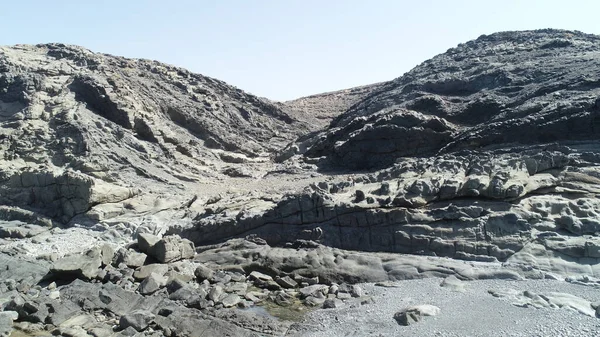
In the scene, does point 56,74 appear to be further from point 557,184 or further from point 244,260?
point 557,184

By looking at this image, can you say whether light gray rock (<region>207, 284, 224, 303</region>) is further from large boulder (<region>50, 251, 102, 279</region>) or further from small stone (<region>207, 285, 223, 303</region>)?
large boulder (<region>50, 251, 102, 279</region>)

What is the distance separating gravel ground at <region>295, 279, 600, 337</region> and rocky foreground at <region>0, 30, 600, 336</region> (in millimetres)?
52

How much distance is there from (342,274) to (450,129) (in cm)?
1282

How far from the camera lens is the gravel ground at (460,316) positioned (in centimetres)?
894

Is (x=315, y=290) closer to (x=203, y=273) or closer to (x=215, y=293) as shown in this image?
(x=215, y=293)

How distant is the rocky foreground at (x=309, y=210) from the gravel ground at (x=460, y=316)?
5 cm

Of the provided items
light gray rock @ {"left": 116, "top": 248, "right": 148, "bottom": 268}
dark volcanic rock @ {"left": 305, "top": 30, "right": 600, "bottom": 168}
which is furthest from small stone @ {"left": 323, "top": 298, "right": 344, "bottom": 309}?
dark volcanic rock @ {"left": 305, "top": 30, "right": 600, "bottom": 168}

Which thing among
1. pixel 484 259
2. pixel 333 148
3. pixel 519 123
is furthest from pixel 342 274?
pixel 333 148

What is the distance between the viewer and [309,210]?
48.3 ft

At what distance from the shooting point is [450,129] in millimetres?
22688

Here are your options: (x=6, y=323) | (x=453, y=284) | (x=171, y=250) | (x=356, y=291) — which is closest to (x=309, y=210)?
(x=356, y=291)

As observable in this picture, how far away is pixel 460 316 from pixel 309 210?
6.14 metres

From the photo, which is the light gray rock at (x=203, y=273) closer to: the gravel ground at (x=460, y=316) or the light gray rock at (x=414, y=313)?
the gravel ground at (x=460, y=316)

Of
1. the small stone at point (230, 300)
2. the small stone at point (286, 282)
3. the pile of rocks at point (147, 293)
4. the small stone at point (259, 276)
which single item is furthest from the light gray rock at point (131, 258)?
the small stone at point (286, 282)
